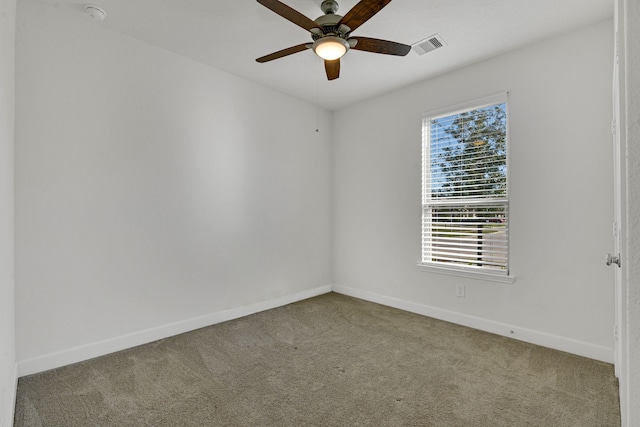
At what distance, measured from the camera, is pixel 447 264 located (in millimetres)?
3453

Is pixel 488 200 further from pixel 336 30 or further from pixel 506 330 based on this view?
pixel 336 30

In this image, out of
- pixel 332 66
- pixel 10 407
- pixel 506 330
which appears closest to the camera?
pixel 10 407

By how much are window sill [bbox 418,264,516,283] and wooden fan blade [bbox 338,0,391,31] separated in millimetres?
2485

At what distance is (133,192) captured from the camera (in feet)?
9.17

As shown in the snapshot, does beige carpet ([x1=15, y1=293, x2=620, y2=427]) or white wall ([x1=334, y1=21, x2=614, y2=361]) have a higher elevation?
white wall ([x1=334, y1=21, x2=614, y2=361])

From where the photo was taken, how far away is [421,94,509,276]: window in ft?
10.2

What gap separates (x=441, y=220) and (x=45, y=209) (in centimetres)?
352

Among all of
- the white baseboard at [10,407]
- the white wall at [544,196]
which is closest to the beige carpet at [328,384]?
the white baseboard at [10,407]

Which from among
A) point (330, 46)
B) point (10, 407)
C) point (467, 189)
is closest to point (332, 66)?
point (330, 46)

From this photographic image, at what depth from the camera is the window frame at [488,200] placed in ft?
9.92

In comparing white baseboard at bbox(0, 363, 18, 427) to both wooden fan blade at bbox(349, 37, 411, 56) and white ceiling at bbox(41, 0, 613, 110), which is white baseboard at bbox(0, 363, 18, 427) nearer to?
white ceiling at bbox(41, 0, 613, 110)

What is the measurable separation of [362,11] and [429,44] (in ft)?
3.98

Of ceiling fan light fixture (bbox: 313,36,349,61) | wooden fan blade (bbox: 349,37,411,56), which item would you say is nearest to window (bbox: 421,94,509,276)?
wooden fan blade (bbox: 349,37,411,56)

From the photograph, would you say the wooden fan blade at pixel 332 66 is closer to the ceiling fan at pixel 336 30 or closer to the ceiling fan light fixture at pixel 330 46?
the ceiling fan at pixel 336 30
